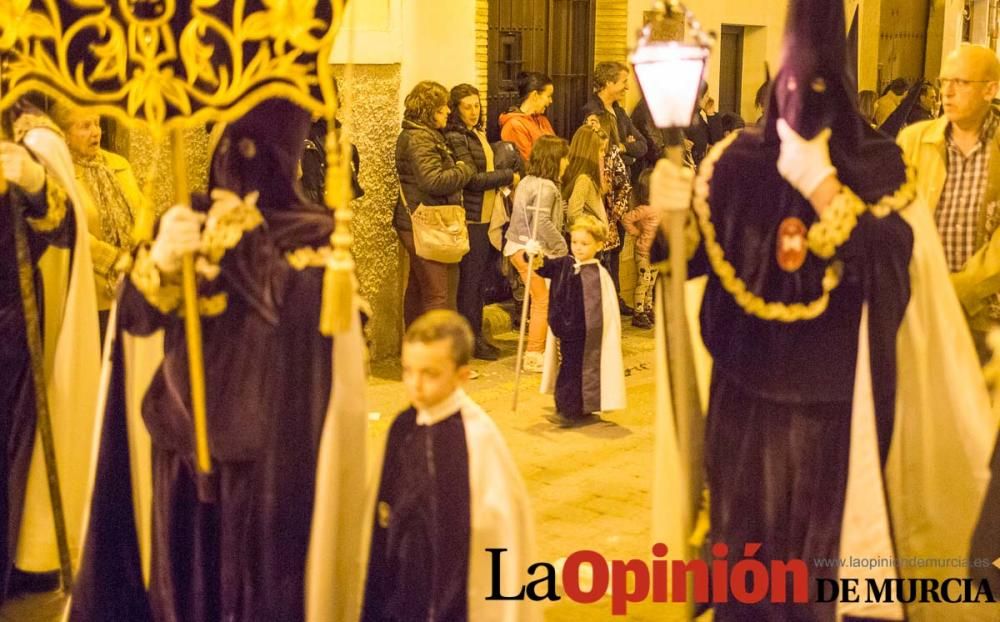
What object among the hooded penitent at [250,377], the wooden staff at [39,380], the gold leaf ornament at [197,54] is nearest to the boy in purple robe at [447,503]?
the hooded penitent at [250,377]

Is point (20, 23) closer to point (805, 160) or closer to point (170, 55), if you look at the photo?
point (170, 55)

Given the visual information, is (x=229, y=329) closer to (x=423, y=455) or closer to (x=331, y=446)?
(x=331, y=446)

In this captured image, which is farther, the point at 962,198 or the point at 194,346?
the point at 962,198

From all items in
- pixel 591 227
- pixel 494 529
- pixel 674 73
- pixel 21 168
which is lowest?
pixel 494 529

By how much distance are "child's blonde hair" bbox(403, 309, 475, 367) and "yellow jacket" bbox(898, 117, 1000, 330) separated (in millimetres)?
2241

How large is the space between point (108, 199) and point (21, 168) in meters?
1.13

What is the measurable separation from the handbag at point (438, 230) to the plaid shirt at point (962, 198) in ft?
12.9

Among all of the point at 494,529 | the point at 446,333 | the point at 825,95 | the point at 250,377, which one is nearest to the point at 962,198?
the point at 825,95

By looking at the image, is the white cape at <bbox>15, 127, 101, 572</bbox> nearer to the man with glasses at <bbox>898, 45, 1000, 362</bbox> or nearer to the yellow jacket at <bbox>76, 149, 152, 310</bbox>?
the yellow jacket at <bbox>76, 149, 152, 310</bbox>

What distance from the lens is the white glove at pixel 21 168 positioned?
17.5 feet

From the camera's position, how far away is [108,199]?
651 cm

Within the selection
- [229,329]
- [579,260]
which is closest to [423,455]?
[229,329]

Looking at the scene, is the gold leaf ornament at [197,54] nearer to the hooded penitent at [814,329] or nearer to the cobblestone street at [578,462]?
the hooded penitent at [814,329]

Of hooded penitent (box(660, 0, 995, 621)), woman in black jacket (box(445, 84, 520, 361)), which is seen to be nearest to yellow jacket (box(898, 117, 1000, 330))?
hooded penitent (box(660, 0, 995, 621))
